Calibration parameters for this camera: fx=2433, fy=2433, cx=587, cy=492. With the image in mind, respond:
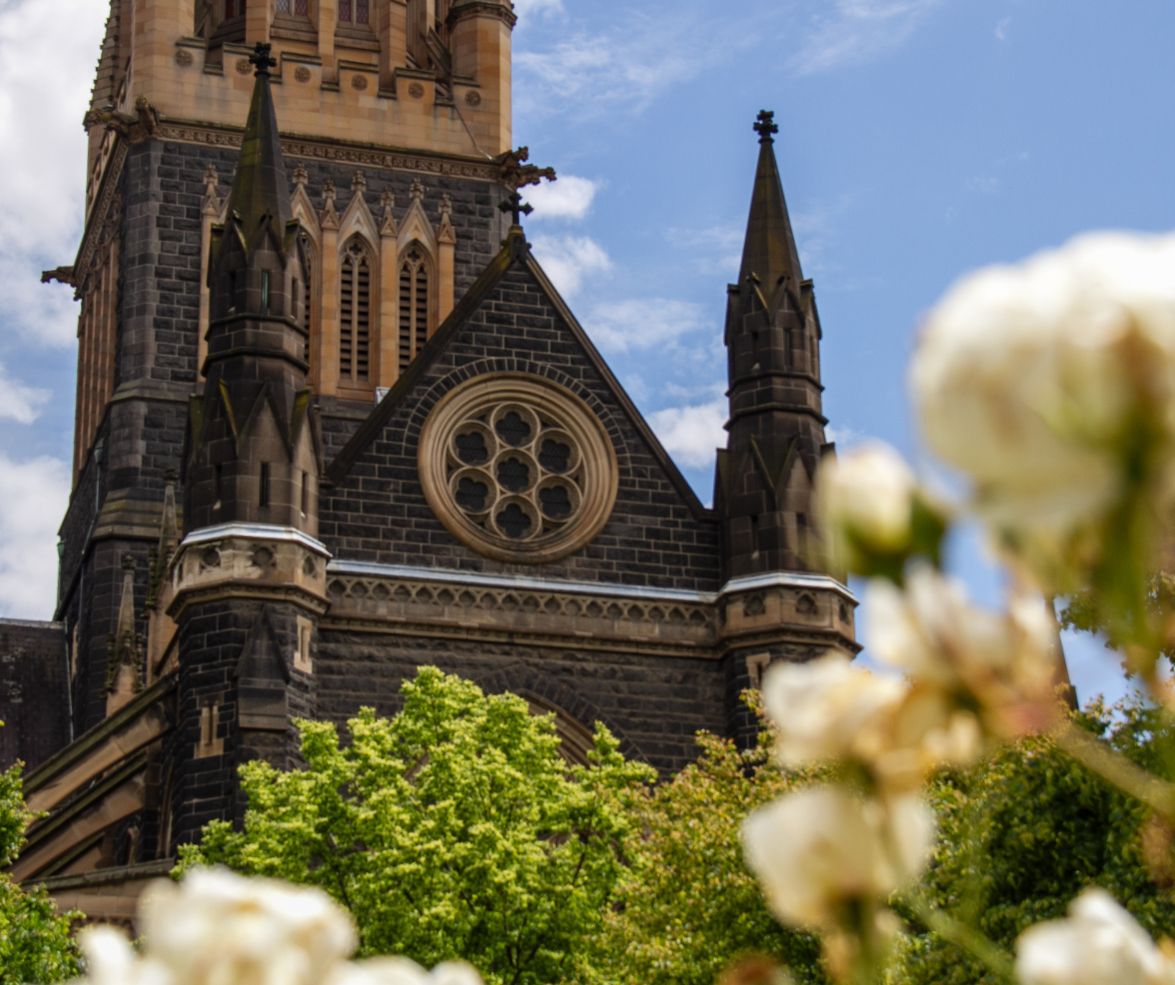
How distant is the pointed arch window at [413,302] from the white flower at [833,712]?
4452 centimetres

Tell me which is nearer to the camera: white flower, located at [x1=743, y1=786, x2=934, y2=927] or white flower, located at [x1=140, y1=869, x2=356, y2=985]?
white flower, located at [x1=140, y1=869, x2=356, y2=985]

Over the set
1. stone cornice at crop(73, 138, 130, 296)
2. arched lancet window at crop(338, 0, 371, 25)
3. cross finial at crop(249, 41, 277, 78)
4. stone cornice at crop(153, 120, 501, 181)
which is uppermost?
arched lancet window at crop(338, 0, 371, 25)

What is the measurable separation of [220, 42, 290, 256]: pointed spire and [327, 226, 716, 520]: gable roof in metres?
2.59

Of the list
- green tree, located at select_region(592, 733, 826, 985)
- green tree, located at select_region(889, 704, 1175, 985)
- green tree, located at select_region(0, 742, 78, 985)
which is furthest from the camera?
green tree, located at select_region(0, 742, 78, 985)

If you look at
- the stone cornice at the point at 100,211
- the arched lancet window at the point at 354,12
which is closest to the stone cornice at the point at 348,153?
the stone cornice at the point at 100,211

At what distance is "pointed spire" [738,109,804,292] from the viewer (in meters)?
34.4

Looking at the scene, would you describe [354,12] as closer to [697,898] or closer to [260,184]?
[260,184]

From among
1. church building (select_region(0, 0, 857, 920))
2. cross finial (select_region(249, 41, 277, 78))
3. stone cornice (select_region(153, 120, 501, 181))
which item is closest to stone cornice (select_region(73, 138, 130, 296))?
stone cornice (select_region(153, 120, 501, 181))

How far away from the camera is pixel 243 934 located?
9.32 feet

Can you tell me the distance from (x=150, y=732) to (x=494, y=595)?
4910 millimetres

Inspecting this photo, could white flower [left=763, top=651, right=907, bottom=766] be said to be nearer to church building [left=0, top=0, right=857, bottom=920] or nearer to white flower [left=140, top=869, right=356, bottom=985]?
white flower [left=140, top=869, right=356, bottom=985]

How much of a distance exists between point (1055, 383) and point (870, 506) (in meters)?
0.29

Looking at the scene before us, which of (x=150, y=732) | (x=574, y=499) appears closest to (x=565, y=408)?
(x=574, y=499)

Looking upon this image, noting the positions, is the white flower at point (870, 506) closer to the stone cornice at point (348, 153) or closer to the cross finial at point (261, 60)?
the cross finial at point (261, 60)
